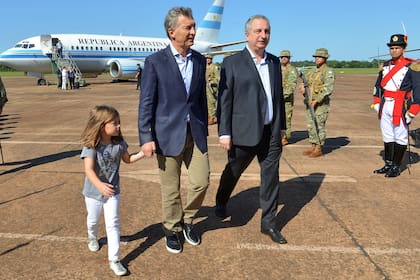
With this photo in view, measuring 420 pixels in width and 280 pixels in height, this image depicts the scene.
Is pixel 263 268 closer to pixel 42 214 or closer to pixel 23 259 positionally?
pixel 23 259

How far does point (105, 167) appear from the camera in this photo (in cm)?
317

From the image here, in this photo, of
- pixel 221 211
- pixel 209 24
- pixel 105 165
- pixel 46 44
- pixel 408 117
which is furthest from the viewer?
pixel 209 24

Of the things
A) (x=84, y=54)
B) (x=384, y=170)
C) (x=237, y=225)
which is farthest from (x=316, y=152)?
(x=84, y=54)

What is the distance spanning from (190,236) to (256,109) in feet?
4.35

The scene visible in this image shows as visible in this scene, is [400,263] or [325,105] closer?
[400,263]

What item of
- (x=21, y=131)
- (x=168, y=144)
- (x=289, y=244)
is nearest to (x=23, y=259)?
(x=168, y=144)

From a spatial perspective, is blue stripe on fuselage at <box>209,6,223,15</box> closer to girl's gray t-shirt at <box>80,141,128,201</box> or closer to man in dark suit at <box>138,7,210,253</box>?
man in dark suit at <box>138,7,210,253</box>

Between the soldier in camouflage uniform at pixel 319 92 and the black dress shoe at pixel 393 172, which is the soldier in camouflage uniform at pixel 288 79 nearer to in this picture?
the soldier in camouflage uniform at pixel 319 92

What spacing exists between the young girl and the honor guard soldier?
4206 mm

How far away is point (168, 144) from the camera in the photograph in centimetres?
340

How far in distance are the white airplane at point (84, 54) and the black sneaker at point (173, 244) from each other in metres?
28.2

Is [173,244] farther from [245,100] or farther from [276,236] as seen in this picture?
[245,100]

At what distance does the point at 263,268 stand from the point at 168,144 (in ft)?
4.22

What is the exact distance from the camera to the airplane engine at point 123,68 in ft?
107
